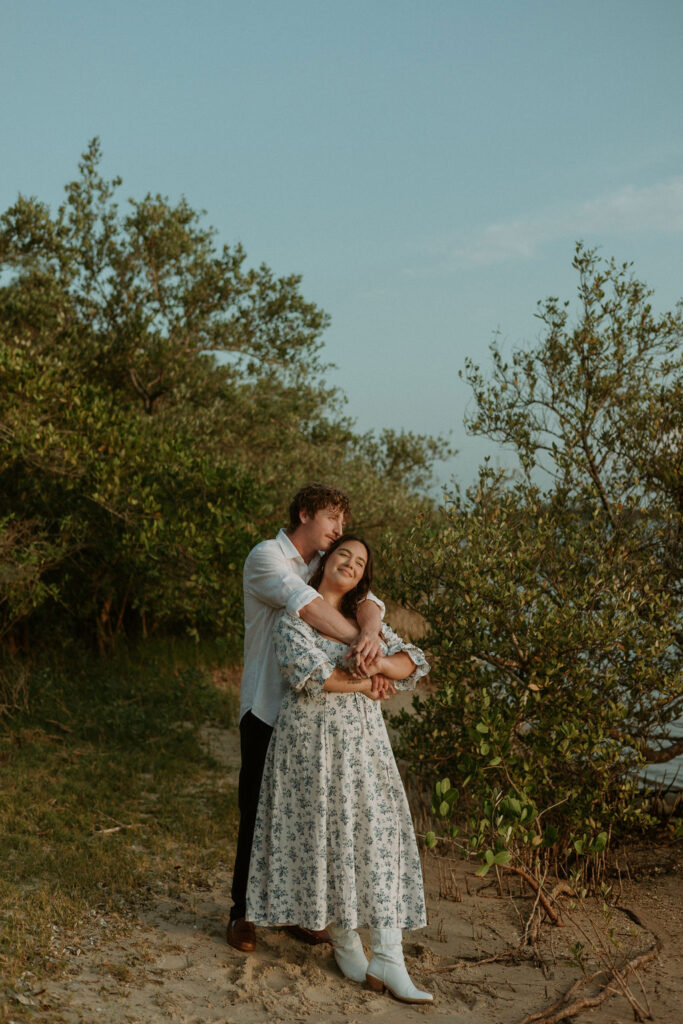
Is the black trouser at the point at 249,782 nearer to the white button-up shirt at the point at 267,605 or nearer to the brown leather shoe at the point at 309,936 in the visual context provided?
the white button-up shirt at the point at 267,605

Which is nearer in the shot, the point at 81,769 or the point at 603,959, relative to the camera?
the point at 603,959

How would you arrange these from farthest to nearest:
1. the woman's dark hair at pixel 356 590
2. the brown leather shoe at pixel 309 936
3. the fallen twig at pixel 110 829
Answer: the fallen twig at pixel 110 829 → the brown leather shoe at pixel 309 936 → the woman's dark hair at pixel 356 590

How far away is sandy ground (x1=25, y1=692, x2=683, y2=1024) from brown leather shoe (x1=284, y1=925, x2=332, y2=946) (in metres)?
0.04

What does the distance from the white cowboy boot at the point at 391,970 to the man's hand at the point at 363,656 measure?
1.21 metres

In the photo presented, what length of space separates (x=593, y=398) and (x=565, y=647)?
212 cm

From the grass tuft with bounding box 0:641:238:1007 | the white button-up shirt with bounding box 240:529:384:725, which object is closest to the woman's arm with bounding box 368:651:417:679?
the white button-up shirt with bounding box 240:529:384:725

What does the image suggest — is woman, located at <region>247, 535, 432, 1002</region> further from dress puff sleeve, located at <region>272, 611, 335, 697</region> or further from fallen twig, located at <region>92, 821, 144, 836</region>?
fallen twig, located at <region>92, 821, 144, 836</region>

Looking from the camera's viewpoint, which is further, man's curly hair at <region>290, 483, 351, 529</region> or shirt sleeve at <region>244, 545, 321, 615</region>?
man's curly hair at <region>290, 483, 351, 529</region>

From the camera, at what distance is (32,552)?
921 centimetres

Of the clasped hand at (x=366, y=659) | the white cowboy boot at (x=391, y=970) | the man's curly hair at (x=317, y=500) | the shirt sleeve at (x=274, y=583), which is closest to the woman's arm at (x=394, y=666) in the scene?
the clasped hand at (x=366, y=659)

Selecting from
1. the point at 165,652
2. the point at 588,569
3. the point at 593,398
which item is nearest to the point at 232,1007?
the point at 588,569

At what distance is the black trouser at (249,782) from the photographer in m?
4.62

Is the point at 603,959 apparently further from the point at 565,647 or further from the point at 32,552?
the point at 32,552

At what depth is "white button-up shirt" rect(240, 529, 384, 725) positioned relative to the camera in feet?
14.5
